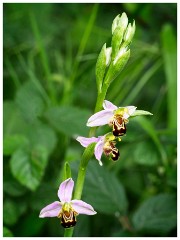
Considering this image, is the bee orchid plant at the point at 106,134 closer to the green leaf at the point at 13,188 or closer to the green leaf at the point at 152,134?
the green leaf at the point at 13,188

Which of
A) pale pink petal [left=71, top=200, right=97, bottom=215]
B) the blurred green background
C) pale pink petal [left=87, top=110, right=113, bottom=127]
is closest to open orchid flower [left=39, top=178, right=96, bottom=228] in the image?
pale pink petal [left=71, top=200, right=97, bottom=215]

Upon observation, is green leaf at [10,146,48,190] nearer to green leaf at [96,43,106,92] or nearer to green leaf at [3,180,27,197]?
green leaf at [3,180,27,197]

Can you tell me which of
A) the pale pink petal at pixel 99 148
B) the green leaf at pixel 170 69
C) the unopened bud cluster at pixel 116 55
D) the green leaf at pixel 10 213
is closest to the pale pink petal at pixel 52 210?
the pale pink petal at pixel 99 148

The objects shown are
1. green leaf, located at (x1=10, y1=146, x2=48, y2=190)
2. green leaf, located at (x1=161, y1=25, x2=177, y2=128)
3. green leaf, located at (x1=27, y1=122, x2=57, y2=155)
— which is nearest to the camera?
green leaf, located at (x1=10, y1=146, x2=48, y2=190)

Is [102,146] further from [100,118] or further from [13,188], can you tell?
[13,188]

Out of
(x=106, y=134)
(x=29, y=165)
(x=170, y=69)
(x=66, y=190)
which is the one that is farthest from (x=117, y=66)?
(x=170, y=69)

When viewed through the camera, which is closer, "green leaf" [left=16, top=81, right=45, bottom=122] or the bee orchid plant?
the bee orchid plant
